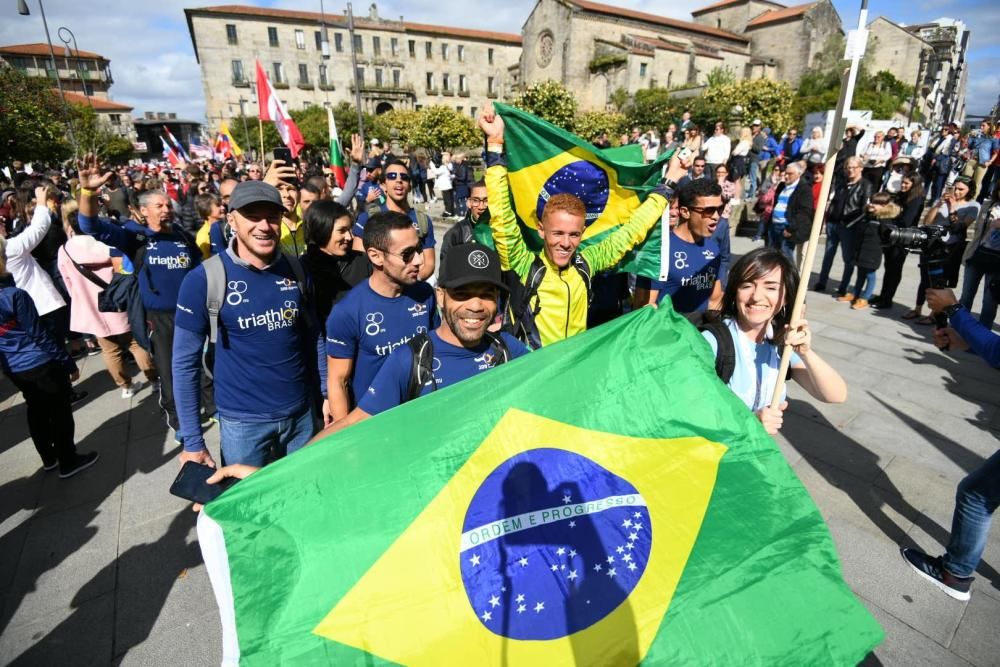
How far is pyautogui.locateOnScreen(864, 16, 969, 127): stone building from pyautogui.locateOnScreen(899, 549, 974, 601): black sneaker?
214 feet

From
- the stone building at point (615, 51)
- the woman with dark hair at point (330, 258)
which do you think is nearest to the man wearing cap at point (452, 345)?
the woman with dark hair at point (330, 258)

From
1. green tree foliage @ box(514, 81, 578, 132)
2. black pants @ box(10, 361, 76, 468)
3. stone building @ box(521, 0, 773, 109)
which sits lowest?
black pants @ box(10, 361, 76, 468)

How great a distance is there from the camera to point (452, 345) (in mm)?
2328

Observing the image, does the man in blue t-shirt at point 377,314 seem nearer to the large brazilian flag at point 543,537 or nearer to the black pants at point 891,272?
the large brazilian flag at point 543,537

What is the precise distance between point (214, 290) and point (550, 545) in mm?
2025

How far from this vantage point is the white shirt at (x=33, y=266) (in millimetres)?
4879

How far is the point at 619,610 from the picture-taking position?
1763mm

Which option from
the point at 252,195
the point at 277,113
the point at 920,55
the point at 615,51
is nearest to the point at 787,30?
the point at 920,55

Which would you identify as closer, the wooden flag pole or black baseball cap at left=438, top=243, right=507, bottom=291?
the wooden flag pole

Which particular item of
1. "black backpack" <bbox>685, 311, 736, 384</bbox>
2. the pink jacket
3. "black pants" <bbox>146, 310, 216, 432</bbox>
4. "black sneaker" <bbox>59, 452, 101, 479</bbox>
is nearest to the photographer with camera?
"black backpack" <bbox>685, 311, 736, 384</bbox>

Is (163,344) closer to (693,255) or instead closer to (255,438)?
(255,438)

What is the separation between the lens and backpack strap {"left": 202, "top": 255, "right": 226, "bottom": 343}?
2.54m

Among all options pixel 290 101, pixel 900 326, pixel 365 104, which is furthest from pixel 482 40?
pixel 900 326

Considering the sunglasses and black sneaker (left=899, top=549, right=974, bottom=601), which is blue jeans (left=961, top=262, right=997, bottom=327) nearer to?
black sneaker (left=899, top=549, right=974, bottom=601)
